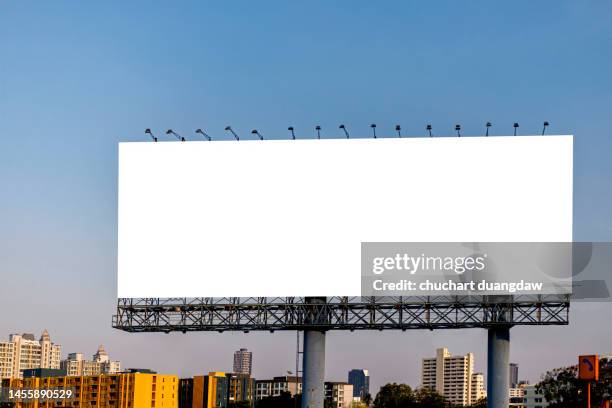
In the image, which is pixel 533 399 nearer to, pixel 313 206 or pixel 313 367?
pixel 313 367

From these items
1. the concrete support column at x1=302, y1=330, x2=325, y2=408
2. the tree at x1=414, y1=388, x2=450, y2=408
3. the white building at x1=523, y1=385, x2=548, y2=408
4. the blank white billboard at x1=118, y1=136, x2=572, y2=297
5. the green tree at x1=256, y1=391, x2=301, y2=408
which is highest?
the blank white billboard at x1=118, y1=136, x2=572, y2=297

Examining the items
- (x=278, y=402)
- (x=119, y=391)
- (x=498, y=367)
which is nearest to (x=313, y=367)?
(x=498, y=367)

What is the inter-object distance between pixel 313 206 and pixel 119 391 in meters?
87.8

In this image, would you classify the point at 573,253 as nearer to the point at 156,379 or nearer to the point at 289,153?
the point at 289,153

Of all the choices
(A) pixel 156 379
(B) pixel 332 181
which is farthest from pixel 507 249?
(A) pixel 156 379

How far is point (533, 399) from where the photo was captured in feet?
557

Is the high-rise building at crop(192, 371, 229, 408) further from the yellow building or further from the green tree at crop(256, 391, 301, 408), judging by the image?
the green tree at crop(256, 391, 301, 408)

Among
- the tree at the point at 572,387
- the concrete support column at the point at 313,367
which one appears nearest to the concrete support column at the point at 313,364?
the concrete support column at the point at 313,367

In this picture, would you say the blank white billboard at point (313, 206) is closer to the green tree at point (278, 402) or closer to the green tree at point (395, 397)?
the green tree at point (395, 397)

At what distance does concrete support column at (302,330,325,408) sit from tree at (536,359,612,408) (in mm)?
32535

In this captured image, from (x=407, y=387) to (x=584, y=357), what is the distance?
9008cm

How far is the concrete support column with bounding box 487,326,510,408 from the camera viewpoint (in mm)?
49562

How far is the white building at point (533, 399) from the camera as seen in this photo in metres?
168

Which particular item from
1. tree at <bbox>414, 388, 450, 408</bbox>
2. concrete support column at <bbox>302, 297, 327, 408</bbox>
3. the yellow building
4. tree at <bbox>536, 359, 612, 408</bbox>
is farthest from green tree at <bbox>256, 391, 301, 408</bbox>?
concrete support column at <bbox>302, 297, 327, 408</bbox>
